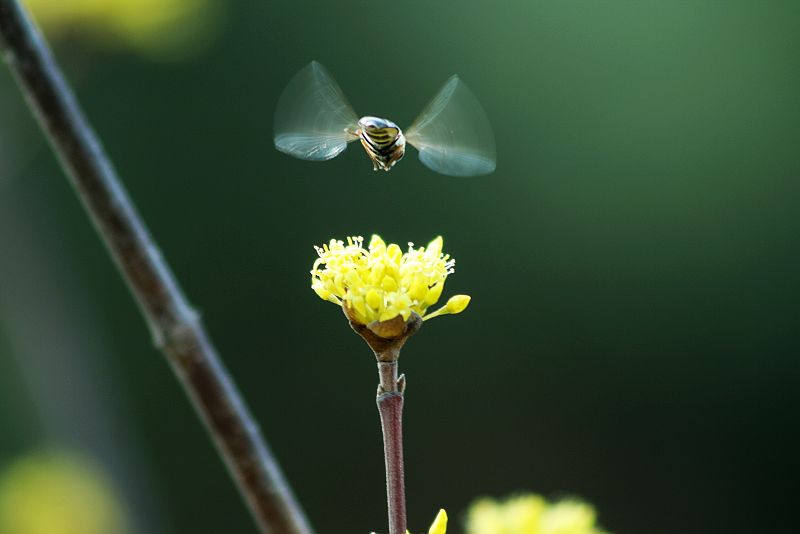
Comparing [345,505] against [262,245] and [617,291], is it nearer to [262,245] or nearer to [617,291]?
[262,245]

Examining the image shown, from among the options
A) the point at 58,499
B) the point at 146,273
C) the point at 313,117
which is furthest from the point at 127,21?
the point at 146,273

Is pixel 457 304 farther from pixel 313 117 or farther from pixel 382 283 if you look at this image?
pixel 313 117

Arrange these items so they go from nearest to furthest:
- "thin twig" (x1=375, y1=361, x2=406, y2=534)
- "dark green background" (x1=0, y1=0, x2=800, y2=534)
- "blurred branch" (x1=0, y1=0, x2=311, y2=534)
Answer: "blurred branch" (x1=0, y1=0, x2=311, y2=534), "thin twig" (x1=375, y1=361, x2=406, y2=534), "dark green background" (x1=0, y1=0, x2=800, y2=534)

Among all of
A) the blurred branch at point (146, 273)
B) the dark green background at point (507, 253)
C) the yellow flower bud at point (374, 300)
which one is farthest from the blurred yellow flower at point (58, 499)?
the blurred branch at point (146, 273)

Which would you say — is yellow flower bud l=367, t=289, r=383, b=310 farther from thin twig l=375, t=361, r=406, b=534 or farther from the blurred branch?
the blurred branch

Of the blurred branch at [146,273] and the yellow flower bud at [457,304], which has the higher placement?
the yellow flower bud at [457,304]

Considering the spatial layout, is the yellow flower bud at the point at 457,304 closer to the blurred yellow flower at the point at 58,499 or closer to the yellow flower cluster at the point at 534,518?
the yellow flower cluster at the point at 534,518

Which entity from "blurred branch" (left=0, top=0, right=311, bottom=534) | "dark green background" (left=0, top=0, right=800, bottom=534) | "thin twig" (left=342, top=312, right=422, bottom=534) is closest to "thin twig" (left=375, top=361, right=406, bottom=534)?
"thin twig" (left=342, top=312, right=422, bottom=534)
